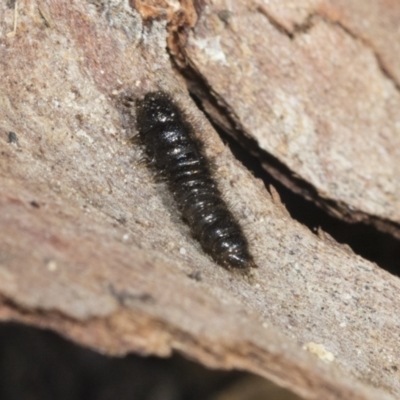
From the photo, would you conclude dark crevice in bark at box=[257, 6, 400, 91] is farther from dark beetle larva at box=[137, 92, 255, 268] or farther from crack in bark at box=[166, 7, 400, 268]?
dark beetle larva at box=[137, 92, 255, 268]

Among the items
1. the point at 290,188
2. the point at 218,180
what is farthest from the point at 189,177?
the point at 290,188

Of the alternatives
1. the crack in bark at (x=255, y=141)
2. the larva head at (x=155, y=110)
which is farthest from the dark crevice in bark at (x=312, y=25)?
the larva head at (x=155, y=110)

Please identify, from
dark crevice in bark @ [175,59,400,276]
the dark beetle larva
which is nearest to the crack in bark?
dark crevice in bark @ [175,59,400,276]

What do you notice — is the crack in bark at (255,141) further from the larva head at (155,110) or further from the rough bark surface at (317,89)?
the larva head at (155,110)

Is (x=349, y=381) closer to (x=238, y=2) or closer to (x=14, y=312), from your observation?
(x=14, y=312)

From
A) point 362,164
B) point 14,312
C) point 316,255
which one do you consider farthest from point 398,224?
point 14,312

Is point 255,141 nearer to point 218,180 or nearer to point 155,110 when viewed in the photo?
point 218,180
